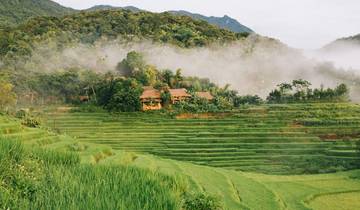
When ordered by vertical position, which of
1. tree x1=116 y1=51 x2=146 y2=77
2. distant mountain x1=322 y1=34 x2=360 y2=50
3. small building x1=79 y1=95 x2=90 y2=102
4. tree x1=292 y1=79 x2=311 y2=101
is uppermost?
distant mountain x1=322 y1=34 x2=360 y2=50

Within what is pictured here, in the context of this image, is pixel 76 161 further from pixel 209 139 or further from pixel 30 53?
pixel 30 53

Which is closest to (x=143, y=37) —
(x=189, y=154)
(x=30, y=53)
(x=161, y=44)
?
(x=161, y=44)

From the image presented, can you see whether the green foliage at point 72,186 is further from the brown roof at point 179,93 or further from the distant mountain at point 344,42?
the distant mountain at point 344,42

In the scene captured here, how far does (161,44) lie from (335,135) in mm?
34773

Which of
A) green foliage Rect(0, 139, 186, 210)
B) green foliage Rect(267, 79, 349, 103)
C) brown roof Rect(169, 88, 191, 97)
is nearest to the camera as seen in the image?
green foliage Rect(0, 139, 186, 210)

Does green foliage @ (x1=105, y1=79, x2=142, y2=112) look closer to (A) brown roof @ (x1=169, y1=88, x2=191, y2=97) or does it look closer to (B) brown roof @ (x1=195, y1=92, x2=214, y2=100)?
(A) brown roof @ (x1=169, y1=88, x2=191, y2=97)

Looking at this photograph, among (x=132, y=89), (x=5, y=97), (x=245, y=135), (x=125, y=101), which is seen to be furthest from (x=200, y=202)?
(x=132, y=89)

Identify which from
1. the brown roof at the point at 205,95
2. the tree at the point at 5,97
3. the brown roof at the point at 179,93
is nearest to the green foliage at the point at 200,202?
the tree at the point at 5,97

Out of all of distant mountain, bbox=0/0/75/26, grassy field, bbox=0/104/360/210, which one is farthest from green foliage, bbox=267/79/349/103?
distant mountain, bbox=0/0/75/26

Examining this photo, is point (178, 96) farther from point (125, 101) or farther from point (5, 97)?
point (5, 97)

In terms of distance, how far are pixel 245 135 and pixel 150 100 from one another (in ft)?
39.7

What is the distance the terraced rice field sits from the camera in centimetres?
2633

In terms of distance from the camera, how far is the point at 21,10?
279 feet

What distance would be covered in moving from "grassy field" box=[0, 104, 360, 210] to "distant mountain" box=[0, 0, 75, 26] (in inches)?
1706
